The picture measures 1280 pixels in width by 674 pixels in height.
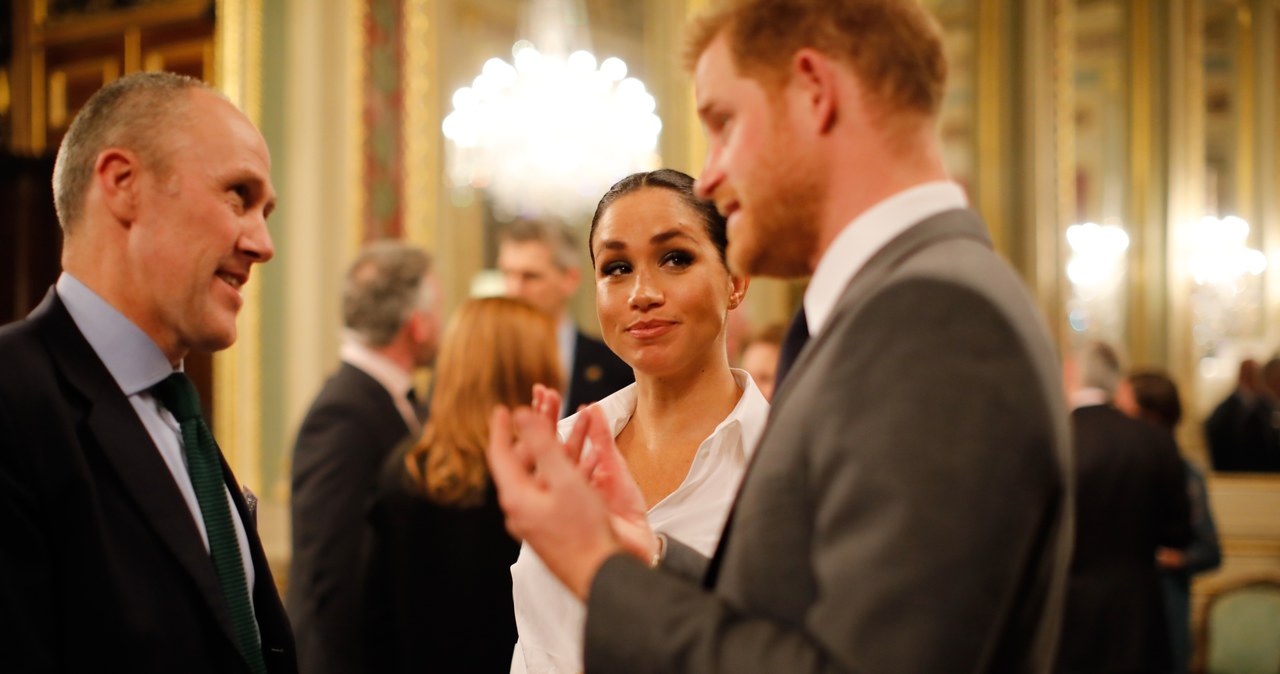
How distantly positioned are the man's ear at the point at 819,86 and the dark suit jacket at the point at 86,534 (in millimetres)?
920

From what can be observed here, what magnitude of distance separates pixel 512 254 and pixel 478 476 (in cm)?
168

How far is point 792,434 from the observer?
1.01 meters

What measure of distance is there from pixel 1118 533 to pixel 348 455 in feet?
9.20

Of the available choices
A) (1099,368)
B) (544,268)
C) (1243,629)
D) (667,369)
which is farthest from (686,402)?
(1243,629)

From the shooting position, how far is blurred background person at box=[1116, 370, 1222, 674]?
4.77 metres

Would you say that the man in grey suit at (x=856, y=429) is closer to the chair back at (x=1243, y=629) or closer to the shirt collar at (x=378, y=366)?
the shirt collar at (x=378, y=366)

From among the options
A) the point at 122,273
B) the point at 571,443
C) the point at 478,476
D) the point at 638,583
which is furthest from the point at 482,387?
the point at 638,583

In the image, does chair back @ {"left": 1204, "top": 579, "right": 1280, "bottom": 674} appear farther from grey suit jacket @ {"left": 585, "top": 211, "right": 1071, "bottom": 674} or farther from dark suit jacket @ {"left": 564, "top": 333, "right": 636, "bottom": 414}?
grey suit jacket @ {"left": 585, "top": 211, "right": 1071, "bottom": 674}

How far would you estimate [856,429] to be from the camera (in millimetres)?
942

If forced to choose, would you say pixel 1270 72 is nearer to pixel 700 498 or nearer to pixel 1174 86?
pixel 1174 86

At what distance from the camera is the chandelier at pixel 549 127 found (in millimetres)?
6637

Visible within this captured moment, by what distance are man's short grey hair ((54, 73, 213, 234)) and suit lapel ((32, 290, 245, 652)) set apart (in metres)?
0.16

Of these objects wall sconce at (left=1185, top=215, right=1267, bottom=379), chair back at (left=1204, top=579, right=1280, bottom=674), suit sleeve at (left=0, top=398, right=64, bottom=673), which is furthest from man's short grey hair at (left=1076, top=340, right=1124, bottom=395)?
suit sleeve at (left=0, top=398, right=64, bottom=673)

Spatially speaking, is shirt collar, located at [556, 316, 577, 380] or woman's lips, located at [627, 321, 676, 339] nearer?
woman's lips, located at [627, 321, 676, 339]
